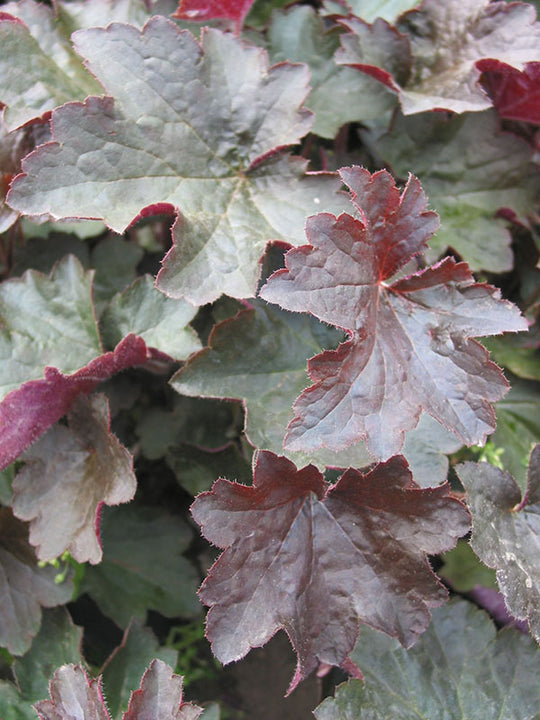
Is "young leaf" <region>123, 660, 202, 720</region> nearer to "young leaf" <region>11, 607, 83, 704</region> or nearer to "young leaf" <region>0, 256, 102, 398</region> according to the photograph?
"young leaf" <region>11, 607, 83, 704</region>

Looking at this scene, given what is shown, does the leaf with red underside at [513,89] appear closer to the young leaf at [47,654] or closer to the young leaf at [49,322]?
the young leaf at [49,322]

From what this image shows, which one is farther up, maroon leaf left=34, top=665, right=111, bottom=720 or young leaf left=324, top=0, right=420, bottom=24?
young leaf left=324, top=0, right=420, bottom=24

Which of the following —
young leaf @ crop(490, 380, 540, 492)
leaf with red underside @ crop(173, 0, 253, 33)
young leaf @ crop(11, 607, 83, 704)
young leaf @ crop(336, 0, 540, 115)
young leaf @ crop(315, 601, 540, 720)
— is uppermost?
leaf with red underside @ crop(173, 0, 253, 33)

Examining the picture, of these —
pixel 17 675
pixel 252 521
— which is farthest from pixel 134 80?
pixel 17 675

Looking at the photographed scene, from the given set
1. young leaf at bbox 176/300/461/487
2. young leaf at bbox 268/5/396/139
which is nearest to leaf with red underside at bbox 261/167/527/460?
young leaf at bbox 176/300/461/487

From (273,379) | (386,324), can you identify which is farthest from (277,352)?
(386,324)

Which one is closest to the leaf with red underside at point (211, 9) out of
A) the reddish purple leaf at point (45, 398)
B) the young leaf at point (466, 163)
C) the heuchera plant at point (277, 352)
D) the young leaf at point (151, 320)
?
the heuchera plant at point (277, 352)

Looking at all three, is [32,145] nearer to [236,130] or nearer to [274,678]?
[236,130]
